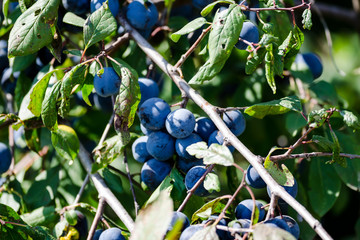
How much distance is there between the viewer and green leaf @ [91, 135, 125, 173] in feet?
3.25

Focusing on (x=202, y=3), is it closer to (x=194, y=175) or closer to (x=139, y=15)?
(x=139, y=15)

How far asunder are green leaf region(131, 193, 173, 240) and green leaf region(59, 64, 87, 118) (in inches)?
17.1

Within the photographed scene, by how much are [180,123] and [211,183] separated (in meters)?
0.16

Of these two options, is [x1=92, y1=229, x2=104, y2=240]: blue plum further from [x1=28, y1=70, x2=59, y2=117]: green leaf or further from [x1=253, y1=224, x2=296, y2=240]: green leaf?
[x1=253, y1=224, x2=296, y2=240]: green leaf

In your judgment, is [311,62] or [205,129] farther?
[311,62]

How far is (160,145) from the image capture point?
40.2 inches

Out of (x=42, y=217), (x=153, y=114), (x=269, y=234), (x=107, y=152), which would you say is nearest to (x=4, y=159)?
(x=42, y=217)

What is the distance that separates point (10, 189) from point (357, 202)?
1568 millimetres

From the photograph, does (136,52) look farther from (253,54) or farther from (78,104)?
(253,54)

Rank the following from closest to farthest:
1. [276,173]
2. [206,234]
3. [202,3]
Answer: [206,234], [276,173], [202,3]

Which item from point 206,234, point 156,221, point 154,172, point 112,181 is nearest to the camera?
point 156,221

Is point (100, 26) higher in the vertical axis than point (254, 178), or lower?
higher

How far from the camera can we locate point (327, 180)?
1324mm

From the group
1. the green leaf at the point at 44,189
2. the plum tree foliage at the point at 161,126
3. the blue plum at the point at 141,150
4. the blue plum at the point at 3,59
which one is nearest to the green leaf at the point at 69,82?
the plum tree foliage at the point at 161,126
